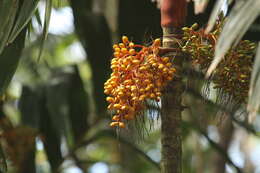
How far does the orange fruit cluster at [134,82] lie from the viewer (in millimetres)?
1608

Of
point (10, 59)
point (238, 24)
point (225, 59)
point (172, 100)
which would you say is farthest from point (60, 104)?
point (238, 24)

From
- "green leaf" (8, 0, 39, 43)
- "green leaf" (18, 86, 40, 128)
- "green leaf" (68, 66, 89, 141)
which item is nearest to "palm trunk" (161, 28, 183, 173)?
"green leaf" (8, 0, 39, 43)

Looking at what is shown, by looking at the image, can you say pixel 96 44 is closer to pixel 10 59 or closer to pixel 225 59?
pixel 10 59

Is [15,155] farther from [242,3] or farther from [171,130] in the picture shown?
[242,3]

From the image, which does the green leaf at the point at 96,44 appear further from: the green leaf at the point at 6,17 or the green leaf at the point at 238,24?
the green leaf at the point at 238,24

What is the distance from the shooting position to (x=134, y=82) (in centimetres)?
163

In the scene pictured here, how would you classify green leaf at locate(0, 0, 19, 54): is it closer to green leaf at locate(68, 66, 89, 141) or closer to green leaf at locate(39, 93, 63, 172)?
green leaf at locate(39, 93, 63, 172)

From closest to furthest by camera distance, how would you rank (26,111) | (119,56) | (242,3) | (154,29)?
(242,3) → (119,56) → (154,29) → (26,111)

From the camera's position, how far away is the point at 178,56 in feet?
5.80

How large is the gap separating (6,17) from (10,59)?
316 millimetres

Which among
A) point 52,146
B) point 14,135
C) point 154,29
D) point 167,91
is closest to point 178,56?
point 167,91

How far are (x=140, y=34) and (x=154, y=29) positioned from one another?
329mm

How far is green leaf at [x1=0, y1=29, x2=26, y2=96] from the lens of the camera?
195 cm

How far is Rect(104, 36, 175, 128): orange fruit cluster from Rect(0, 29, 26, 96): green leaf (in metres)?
0.43
